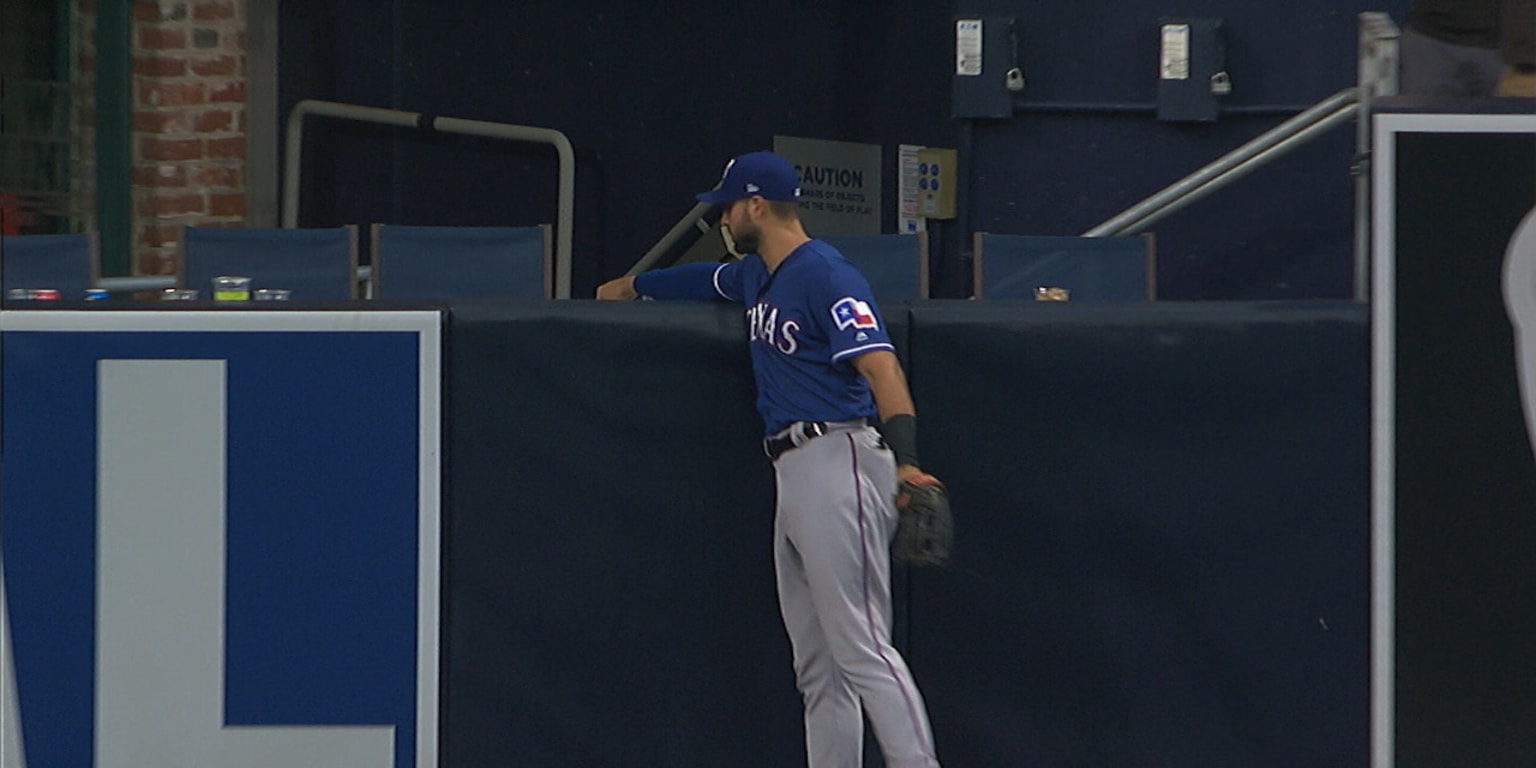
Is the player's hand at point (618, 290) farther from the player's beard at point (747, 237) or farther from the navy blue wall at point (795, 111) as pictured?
the navy blue wall at point (795, 111)

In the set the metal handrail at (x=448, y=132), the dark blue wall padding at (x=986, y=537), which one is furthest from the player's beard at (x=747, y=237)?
the metal handrail at (x=448, y=132)

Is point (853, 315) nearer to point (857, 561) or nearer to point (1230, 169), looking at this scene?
point (857, 561)

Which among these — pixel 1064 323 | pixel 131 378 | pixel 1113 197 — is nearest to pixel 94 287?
pixel 131 378

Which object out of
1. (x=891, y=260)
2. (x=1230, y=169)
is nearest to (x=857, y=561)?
(x=891, y=260)

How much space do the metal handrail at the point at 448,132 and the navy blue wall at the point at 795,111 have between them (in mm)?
126

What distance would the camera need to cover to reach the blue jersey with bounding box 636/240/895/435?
4.90 meters

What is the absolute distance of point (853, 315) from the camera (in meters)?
4.89

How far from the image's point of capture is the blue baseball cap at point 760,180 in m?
5.12

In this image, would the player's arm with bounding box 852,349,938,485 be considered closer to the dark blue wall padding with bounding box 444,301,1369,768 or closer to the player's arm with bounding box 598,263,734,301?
the dark blue wall padding with bounding box 444,301,1369,768

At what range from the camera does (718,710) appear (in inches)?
210

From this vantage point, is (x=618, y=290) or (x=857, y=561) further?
(x=618, y=290)

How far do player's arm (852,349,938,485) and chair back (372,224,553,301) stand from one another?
3829mm

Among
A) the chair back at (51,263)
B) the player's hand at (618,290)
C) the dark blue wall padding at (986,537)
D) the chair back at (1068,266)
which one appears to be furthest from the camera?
the chair back at (1068,266)

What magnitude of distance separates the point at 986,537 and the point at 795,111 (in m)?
6.28
